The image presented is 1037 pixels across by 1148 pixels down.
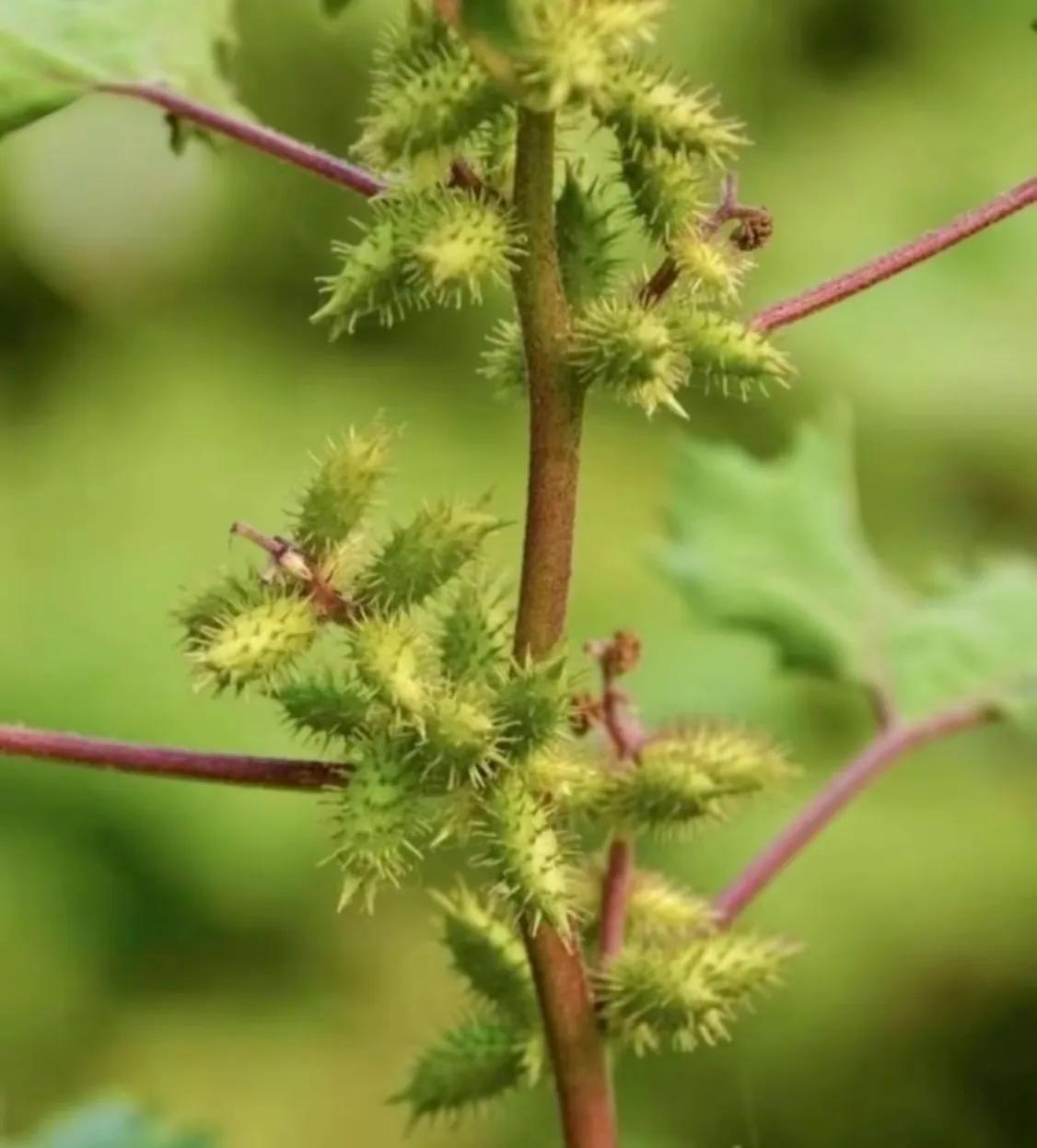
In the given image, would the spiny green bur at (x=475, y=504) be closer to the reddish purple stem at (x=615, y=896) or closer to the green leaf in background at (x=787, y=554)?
the reddish purple stem at (x=615, y=896)

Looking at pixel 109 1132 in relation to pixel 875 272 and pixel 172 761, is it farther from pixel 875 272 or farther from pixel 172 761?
pixel 875 272

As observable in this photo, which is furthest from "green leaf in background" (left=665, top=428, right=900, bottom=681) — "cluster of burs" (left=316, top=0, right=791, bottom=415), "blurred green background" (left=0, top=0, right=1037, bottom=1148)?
"cluster of burs" (left=316, top=0, right=791, bottom=415)

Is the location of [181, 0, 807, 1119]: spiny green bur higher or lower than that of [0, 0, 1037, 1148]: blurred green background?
lower

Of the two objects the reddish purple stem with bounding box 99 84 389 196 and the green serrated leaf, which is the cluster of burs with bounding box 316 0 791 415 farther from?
the green serrated leaf

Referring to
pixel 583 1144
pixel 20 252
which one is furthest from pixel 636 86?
pixel 20 252

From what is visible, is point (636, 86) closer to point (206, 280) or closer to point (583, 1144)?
point (583, 1144)
